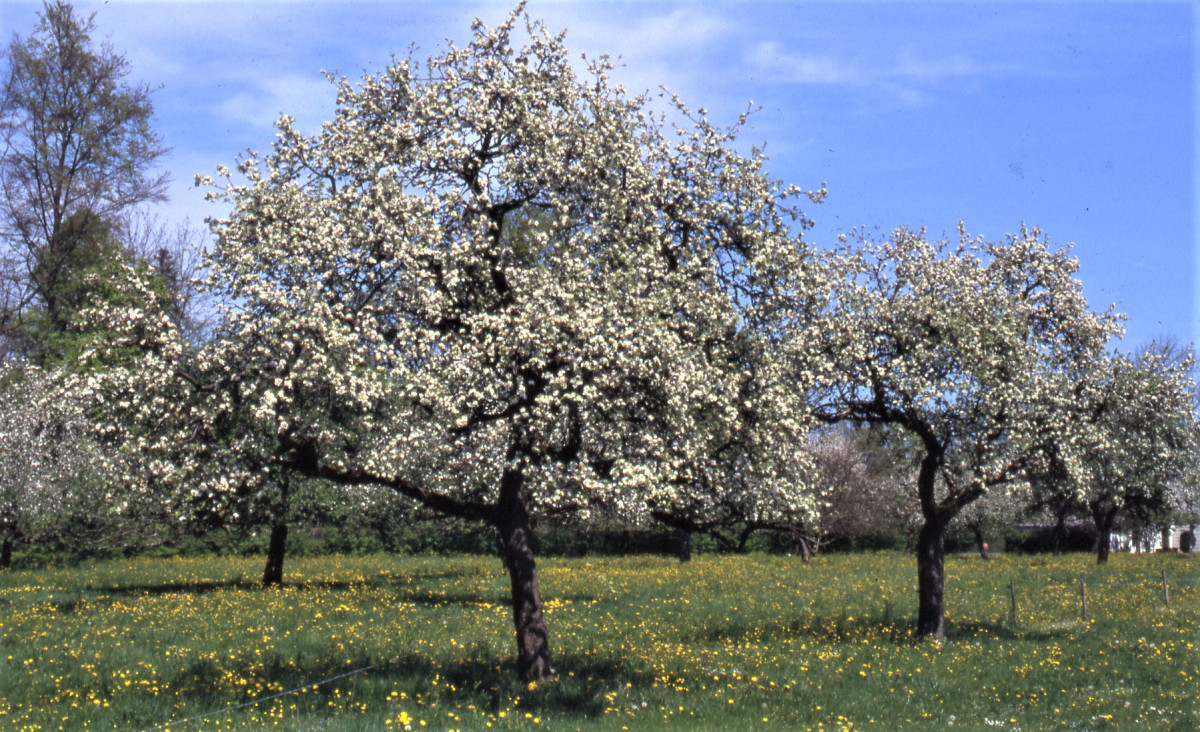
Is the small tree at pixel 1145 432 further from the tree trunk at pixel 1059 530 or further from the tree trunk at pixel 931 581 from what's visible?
the tree trunk at pixel 1059 530

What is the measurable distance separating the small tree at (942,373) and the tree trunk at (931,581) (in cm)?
3

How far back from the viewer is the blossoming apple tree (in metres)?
14.8

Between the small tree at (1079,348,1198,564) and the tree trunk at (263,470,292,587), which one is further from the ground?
the small tree at (1079,348,1198,564)

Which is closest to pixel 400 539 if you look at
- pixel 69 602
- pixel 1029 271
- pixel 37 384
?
pixel 37 384

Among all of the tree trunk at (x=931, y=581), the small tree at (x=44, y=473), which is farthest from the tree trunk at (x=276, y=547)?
the tree trunk at (x=931, y=581)

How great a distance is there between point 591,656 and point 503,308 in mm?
8254

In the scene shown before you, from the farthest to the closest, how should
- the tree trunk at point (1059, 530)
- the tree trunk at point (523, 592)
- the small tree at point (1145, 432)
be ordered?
the tree trunk at point (1059, 530)
the small tree at point (1145, 432)
the tree trunk at point (523, 592)

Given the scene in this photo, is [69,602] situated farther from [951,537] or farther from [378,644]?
[951,537]

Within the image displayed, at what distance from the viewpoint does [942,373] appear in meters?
22.6

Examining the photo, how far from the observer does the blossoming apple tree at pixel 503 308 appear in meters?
14.8

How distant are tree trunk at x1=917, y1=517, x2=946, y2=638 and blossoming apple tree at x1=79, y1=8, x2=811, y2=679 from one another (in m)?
8.17

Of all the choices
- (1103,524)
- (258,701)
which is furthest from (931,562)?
(1103,524)

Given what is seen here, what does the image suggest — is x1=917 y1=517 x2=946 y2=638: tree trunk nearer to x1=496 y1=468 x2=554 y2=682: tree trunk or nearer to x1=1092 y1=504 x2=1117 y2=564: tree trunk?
x1=496 y1=468 x2=554 y2=682: tree trunk

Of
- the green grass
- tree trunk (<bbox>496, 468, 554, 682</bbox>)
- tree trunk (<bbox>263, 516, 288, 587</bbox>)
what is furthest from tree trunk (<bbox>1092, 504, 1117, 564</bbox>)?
tree trunk (<bbox>496, 468, 554, 682</bbox>)
